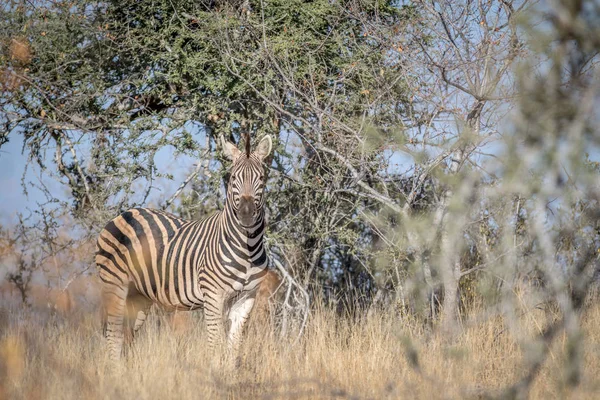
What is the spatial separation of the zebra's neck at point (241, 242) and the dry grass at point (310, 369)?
2.18 feet

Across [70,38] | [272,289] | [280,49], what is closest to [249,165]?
[280,49]

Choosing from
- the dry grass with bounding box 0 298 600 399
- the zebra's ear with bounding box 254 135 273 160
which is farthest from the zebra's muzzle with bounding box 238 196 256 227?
the dry grass with bounding box 0 298 600 399

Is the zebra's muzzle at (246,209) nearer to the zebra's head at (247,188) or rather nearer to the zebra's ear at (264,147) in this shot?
the zebra's head at (247,188)

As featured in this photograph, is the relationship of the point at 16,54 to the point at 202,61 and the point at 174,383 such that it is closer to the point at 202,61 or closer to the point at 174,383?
the point at 202,61

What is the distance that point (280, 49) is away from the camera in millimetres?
7844

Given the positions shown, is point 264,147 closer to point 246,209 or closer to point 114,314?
point 246,209

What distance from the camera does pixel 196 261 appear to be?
6.59m

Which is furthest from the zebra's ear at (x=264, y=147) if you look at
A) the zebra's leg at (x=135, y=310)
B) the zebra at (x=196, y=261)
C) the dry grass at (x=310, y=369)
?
the zebra's leg at (x=135, y=310)

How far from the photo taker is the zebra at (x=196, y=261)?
6.12 m

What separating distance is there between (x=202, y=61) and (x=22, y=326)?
139 inches

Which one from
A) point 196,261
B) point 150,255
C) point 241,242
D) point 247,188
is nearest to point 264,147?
point 247,188

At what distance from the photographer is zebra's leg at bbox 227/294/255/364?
5852mm

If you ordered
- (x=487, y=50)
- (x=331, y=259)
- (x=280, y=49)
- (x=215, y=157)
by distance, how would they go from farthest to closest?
(x=331, y=259) < (x=215, y=157) < (x=280, y=49) < (x=487, y=50)

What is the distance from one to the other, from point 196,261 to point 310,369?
1.88 m
